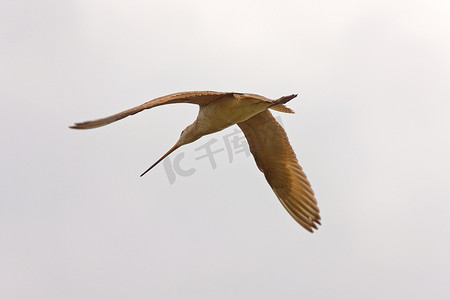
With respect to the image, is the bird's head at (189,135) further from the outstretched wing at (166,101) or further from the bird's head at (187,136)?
the outstretched wing at (166,101)

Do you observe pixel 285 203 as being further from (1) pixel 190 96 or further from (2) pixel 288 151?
(1) pixel 190 96

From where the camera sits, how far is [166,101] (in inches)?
434

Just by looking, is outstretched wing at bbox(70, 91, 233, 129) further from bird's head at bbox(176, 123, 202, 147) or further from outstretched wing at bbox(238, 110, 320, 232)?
outstretched wing at bbox(238, 110, 320, 232)

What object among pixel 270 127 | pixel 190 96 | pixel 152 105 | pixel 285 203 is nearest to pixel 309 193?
pixel 285 203

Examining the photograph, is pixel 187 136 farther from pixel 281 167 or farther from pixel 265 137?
pixel 281 167

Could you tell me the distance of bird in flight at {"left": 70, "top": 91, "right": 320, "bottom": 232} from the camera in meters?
13.1

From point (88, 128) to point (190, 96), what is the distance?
9.12 ft

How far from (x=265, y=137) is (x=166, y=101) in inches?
171

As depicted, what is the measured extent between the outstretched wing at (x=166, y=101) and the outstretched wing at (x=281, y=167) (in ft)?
5.68

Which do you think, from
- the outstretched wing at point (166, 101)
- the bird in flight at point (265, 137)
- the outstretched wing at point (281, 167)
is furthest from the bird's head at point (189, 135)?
the outstretched wing at point (281, 167)

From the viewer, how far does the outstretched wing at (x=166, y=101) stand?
950 cm

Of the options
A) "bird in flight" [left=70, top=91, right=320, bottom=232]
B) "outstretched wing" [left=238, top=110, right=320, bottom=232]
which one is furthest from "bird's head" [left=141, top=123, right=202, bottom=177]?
"outstretched wing" [left=238, top=110, right=320, bottom=232]

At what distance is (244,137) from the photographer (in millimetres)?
15133

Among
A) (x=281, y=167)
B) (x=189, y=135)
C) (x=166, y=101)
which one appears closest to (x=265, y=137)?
(x=281, y=167)
